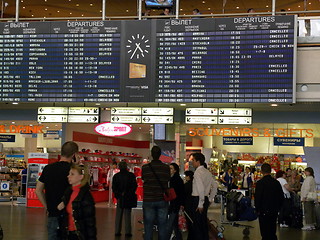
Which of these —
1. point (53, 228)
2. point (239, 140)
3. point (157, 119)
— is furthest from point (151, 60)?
point (239, 140)

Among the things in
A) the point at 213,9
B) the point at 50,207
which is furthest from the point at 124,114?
the point at 213,9

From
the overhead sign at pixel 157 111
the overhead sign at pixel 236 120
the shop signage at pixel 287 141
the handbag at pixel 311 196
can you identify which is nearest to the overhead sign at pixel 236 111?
the overhead sign at pixel 236 120

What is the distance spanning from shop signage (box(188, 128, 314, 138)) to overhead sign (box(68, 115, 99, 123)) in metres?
6.76

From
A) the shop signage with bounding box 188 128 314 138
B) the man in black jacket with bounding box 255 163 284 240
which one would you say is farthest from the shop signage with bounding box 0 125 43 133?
the man in black jacket with bounding box 255 163 284 240

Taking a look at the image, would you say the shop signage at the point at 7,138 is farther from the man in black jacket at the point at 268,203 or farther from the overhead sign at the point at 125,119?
the man in black jacket at the point at 268,203

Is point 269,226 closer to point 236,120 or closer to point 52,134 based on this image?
point 236,120

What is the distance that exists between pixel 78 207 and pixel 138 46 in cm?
734

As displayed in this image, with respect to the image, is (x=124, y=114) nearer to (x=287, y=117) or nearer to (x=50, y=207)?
(x=287, y=117)

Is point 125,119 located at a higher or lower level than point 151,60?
lower

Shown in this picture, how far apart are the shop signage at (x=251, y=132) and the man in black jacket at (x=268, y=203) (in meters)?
9.61

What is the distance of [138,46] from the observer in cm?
1294

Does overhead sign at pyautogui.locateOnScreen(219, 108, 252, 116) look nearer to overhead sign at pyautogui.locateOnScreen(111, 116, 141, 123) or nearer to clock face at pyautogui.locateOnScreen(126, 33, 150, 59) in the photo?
overhead sign at pyautogui.locateOnScreen(111, 116, 141, 123)

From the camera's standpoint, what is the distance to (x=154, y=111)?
1367 cm

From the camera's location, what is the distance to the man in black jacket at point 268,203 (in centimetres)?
921
